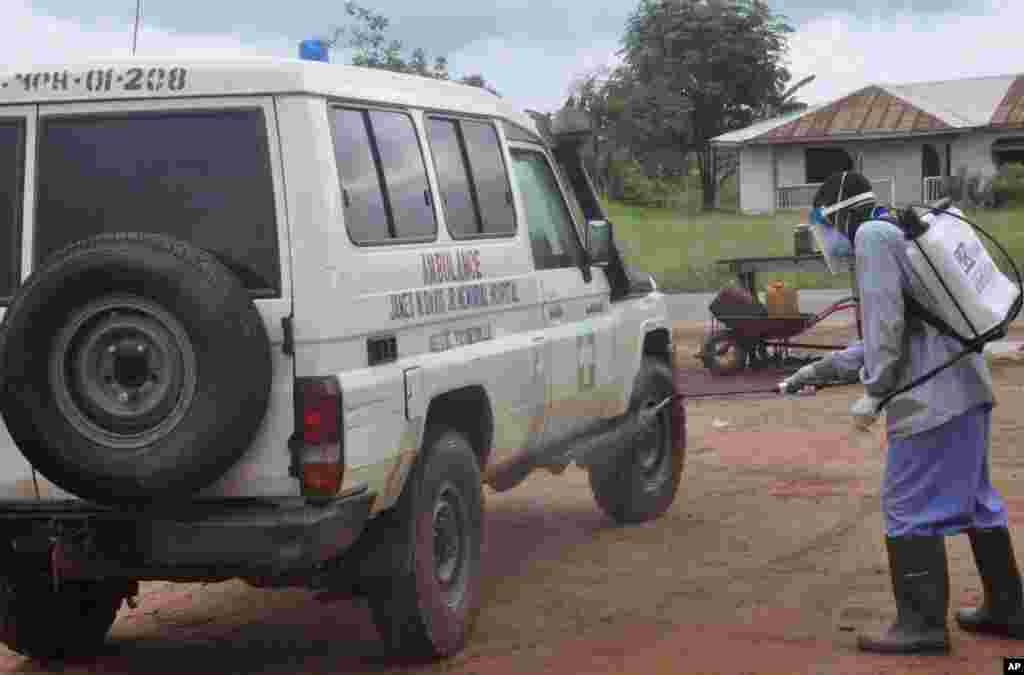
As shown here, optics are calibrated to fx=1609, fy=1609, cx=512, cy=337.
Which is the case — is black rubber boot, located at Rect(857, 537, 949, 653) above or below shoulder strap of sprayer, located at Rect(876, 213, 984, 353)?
below

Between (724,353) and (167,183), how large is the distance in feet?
34.1

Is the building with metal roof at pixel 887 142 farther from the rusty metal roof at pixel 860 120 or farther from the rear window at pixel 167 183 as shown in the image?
the rear window at pixel 167 183

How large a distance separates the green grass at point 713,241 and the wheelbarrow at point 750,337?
744cm

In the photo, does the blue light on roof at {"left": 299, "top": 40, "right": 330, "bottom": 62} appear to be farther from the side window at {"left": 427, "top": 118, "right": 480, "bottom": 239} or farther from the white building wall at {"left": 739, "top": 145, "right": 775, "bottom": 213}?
the white building wall at {"left": 739, "top": 145, "right": 775, "bottom": 213}

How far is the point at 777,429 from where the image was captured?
12.1m

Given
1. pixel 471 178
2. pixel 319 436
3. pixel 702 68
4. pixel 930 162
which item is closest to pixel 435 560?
pixel 319 436

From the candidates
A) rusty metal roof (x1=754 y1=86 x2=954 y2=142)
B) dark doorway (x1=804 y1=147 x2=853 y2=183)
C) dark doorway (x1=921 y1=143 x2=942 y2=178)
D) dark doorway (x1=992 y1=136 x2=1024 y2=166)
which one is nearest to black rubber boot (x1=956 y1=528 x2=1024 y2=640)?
rusty metal roof (x1=754 y1=86 x2=954 y2=142)

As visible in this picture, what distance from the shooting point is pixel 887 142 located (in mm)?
48344

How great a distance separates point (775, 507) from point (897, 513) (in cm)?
316

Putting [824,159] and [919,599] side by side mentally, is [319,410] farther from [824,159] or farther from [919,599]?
[824,159]

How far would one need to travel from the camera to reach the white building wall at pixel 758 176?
166ft

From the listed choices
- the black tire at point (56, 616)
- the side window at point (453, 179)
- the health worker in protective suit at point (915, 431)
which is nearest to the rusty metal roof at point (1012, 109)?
the side window at point (453, 179)

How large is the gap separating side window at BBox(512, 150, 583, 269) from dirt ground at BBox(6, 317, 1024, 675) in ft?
4.93

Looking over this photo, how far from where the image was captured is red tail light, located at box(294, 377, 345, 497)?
519 centimetres
